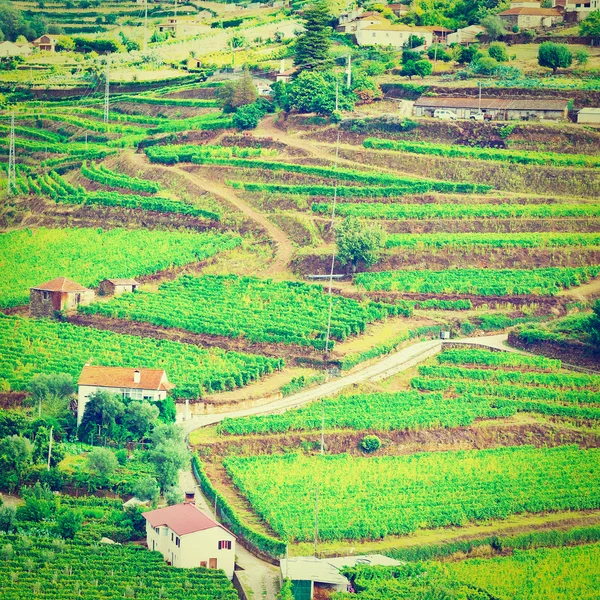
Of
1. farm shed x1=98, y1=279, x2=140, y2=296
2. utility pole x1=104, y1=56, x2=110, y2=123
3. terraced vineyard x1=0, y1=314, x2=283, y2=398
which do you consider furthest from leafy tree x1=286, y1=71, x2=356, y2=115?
terraced vineyard x1=0, y1=314, x2=283, y2=398

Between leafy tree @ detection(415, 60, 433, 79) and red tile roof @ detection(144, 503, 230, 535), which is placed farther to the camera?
leafy tree @ detection(415, 60, 433, 79)

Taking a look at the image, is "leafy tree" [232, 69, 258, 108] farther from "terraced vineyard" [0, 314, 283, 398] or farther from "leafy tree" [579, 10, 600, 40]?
"terraced vineyard" [0, 314, 283, 398]

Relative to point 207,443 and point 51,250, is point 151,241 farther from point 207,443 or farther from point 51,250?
point 207,443


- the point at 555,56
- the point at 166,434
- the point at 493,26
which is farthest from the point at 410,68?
the point at 166,434

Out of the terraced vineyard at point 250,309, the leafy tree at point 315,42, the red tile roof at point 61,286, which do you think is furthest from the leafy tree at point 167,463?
the leafy tree at point 315,42

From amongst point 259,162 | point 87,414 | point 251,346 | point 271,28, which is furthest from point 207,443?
point 271,28

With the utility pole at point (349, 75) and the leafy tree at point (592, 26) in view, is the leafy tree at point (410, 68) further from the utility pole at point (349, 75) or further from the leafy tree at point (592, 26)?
the leafy tree at point (592, 26)

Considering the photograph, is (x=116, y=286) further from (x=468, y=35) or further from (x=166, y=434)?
(x=468, y=35)

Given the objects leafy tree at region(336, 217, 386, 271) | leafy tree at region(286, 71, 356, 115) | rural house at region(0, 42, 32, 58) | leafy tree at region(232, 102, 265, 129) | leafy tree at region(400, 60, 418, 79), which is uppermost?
leafy tree at region(400, 60, 418, 79)
